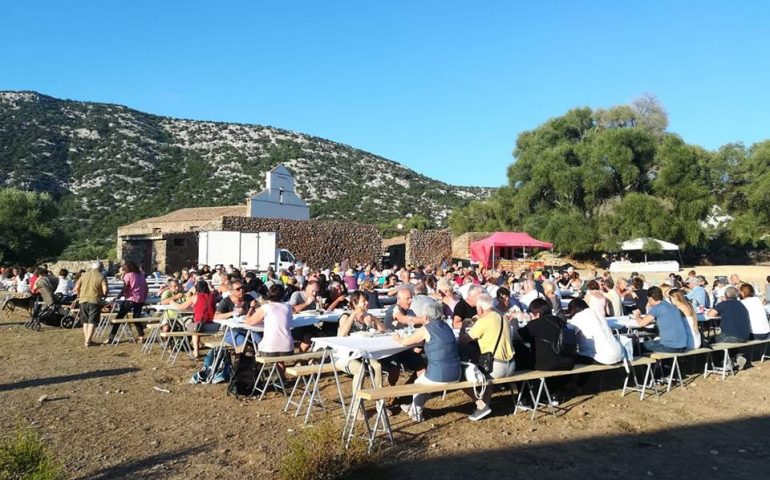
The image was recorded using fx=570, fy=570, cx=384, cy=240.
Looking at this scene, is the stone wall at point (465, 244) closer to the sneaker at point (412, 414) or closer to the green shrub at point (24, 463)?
the sneaker at point (412, 414)

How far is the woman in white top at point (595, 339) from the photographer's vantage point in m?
5.69

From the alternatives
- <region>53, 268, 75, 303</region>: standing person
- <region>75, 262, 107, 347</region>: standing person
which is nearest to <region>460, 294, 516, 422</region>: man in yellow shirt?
<region>75, 262, 107, 347</region>: standing person

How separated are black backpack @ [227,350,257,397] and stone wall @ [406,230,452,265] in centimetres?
2344

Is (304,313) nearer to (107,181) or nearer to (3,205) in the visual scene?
(3,205)

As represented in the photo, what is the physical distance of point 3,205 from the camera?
25.1m

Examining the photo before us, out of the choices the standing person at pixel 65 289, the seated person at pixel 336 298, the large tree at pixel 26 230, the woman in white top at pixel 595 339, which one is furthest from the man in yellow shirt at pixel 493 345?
the large tree at pixel 26 230

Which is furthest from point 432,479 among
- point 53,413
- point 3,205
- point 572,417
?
point 3,205

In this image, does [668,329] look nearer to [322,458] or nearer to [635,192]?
[322,458]

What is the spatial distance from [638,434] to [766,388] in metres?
2.77

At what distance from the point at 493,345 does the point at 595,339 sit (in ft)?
4.67

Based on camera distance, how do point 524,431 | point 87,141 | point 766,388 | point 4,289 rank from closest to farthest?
1. point 524,431
2. point 766,388
3. point 4,289
4. point 87,141

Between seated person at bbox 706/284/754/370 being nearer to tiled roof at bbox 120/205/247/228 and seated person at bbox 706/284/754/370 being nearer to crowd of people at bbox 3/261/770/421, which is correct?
crowd of people at bbox 3/261/770/421

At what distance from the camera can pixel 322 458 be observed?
139 inches

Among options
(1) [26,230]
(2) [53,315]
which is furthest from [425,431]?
(1) [26,230]
